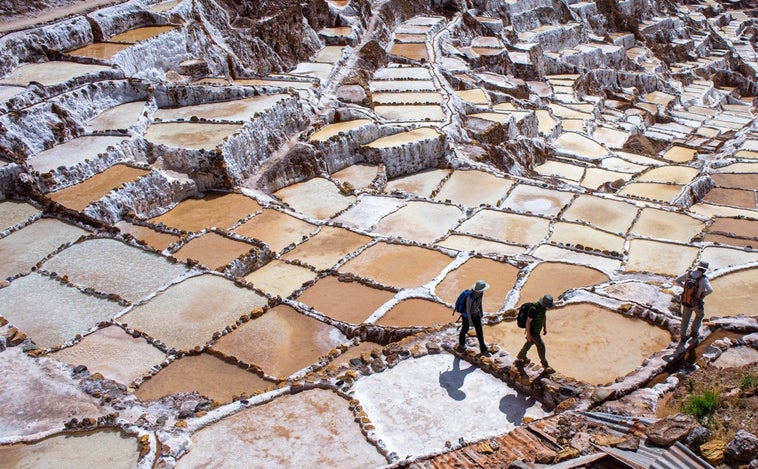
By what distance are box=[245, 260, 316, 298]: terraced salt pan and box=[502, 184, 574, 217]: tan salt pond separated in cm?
613

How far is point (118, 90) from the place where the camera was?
18.2 m

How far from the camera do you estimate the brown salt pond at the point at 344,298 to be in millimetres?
11492

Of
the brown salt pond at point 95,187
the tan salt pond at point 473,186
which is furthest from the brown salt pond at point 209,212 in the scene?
the tan salt pond at point 473,186

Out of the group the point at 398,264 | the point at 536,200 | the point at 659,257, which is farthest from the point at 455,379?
the point at 536,200

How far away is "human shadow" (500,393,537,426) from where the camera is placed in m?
8.14

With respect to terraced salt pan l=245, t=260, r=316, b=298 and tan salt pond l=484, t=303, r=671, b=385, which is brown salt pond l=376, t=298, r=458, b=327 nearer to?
tan salt pond l=484, t=303, r=671, b=385

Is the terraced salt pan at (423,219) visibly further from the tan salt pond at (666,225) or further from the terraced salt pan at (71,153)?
the terraced salt pan at (71,153)

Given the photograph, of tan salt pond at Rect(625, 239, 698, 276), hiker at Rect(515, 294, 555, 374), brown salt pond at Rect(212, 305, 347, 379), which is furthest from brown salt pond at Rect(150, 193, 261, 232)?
tan salt pond at Rect(625, 239, 698, 276)

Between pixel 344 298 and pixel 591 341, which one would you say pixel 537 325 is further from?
pixel 344 298

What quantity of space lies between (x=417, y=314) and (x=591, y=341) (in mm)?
2934

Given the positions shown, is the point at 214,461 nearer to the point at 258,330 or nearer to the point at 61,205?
the point at 258,330

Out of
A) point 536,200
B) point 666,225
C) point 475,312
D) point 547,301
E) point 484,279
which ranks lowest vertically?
point 666,225

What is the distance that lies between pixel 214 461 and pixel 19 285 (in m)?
6.63

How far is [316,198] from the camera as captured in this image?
1691 centimetres
